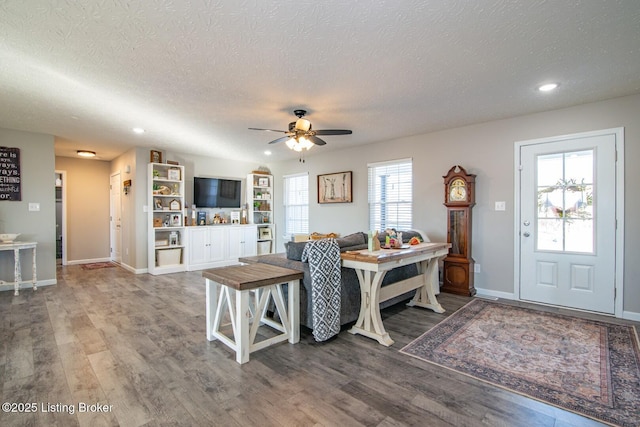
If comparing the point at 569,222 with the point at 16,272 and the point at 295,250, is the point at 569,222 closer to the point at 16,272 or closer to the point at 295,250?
the point at 295,250

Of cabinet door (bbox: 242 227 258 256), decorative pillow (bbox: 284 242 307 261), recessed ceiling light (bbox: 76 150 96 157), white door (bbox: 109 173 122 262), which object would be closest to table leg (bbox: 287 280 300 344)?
decorative pillow (bbox: 284 242 307 261)

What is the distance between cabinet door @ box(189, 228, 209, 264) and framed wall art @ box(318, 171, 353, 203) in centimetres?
251

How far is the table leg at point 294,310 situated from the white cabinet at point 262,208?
466cm

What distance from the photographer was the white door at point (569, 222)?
3.48 m

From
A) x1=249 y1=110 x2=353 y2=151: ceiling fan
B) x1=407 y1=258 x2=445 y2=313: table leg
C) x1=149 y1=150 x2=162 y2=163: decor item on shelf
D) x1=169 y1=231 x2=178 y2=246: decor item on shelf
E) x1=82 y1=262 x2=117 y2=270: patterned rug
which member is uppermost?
x1=149 y1=150 x2=162 y2=163: decor item on shelf

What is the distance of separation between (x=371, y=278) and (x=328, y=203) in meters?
3.43

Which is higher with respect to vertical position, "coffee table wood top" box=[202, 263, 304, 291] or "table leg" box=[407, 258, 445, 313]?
"coffee table wood top" box=[202, 263, 304, 291]

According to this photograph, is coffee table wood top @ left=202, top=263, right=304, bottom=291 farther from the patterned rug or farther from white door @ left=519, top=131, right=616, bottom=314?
the patterned rug

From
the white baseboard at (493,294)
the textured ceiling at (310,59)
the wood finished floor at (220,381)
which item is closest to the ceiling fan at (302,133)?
the textured ceiling at (310,59)

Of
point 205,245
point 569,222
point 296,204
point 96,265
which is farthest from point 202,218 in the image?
point 569,222

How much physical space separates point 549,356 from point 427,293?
1.36 metres

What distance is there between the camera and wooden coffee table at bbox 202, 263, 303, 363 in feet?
7.94

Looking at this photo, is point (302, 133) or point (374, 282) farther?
point (302, 133)

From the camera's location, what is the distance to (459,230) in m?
4.35
